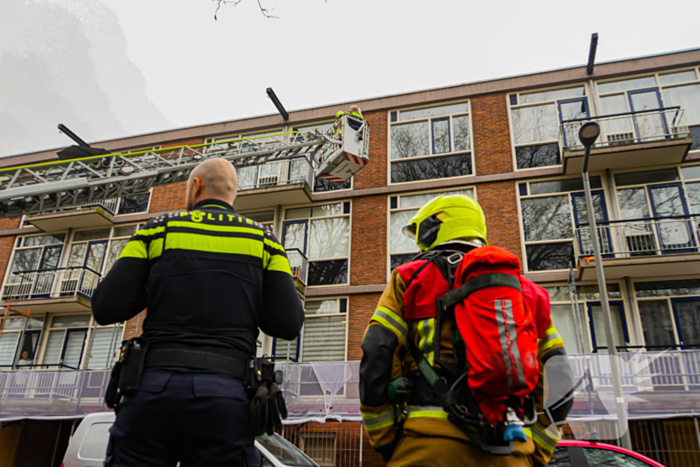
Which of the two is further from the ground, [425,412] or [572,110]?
[572,110]

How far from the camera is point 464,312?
89.4 inches

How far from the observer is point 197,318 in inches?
88.7

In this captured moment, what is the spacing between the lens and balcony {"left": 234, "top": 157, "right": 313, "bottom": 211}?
17.8 m

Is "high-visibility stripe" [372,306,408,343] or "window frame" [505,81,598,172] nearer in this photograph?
"high-visibility stripe" [372,306,408,343]

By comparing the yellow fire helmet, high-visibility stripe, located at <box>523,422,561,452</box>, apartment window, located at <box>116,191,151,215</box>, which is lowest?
high-visibility stripe, located at <box>523,422,561,452</box>

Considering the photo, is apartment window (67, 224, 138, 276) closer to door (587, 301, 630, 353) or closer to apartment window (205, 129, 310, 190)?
apartment window (205, 129, 310, 190)

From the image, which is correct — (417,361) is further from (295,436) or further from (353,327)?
(353,327)

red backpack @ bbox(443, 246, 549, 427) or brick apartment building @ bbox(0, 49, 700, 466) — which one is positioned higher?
brick apartment building @ bbox(0, 49, 700, 466)

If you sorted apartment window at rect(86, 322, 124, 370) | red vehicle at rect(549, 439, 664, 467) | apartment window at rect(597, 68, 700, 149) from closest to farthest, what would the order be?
red vehicle at rect(549, 439, 664, 467), apartment window at rect(597, 68, 700, 149), apartment window at rect(86, 322, 124, 370)

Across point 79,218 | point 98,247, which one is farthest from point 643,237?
point 79,218

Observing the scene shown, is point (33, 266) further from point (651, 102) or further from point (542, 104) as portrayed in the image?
point (651, 102)

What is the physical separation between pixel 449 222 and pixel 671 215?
47.4 ft

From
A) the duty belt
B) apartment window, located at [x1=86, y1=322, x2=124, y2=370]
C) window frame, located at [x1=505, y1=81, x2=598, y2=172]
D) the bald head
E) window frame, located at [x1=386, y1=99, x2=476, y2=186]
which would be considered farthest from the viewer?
apartment window, located at [x1=86, y1=322, x2=124, y2=370]

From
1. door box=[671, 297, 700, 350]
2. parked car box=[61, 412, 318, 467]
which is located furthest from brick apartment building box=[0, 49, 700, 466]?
parked car box=[61, 412, 318, 467]
